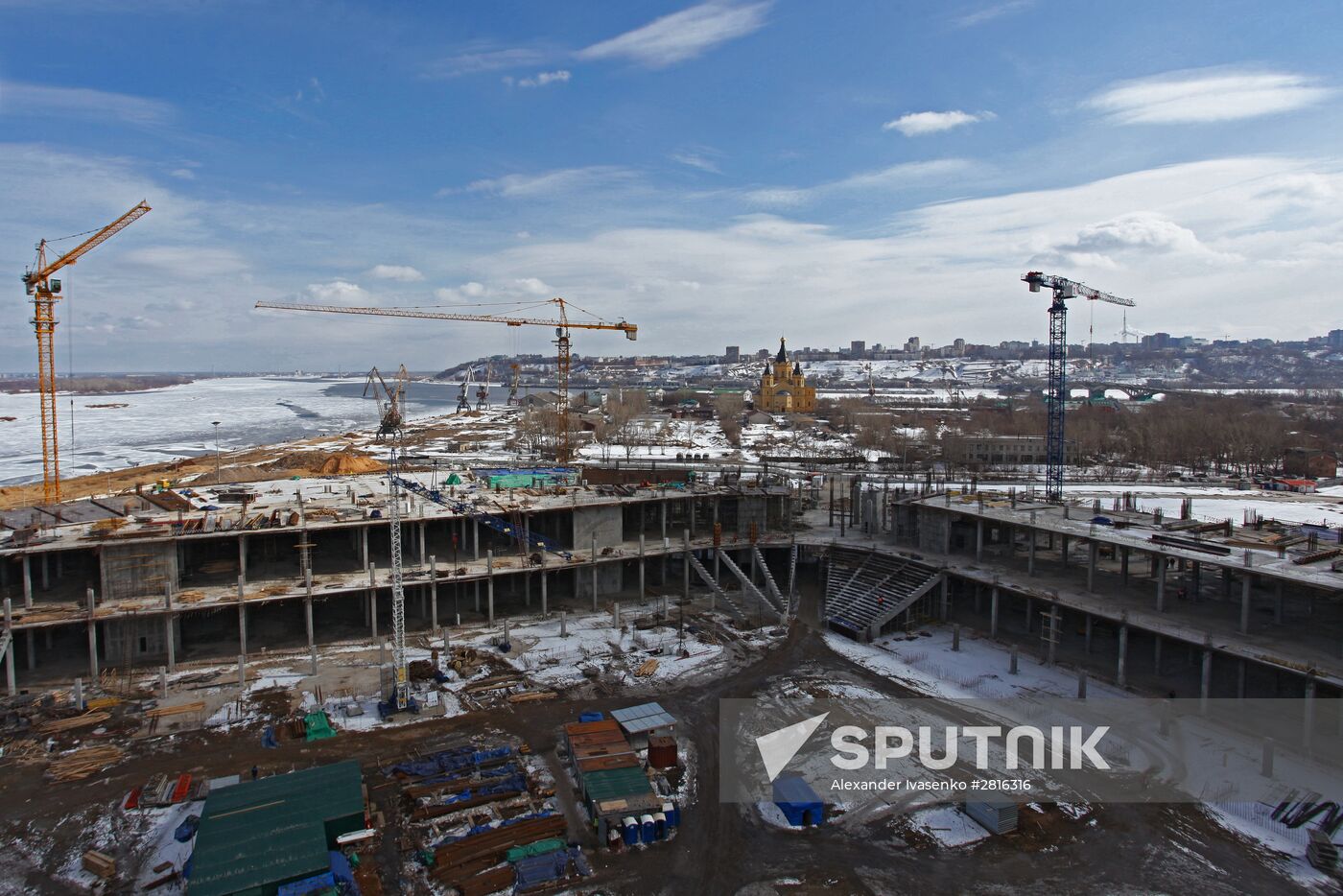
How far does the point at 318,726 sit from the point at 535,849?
890 cm

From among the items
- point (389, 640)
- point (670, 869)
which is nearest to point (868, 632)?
point (670, 869)

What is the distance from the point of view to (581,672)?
83.8ft

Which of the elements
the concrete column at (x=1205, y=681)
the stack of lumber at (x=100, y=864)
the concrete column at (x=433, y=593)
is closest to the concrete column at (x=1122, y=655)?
the concrete column at (x=1205, y=681)

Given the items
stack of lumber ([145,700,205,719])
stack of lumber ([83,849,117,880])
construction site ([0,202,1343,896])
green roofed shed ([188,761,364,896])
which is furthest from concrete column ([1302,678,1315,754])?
stack of lumber ([145,700,205,719])

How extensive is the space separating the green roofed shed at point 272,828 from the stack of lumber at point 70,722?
823 centimetres

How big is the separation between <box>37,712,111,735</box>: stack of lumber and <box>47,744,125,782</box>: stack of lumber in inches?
66.2

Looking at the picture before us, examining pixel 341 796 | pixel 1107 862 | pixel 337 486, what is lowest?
pixel 1107 862

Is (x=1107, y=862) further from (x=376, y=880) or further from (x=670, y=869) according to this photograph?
(x=376, y=880)

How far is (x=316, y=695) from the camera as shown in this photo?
23.7m

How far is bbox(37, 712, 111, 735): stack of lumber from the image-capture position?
21.2m

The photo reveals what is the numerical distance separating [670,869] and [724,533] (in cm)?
2377

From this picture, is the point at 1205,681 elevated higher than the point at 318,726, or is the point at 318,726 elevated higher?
the point at 1205,681

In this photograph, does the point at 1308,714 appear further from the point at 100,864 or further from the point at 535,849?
the point at 100,864

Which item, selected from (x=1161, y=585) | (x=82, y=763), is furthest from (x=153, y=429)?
(x=1161, y=585)
